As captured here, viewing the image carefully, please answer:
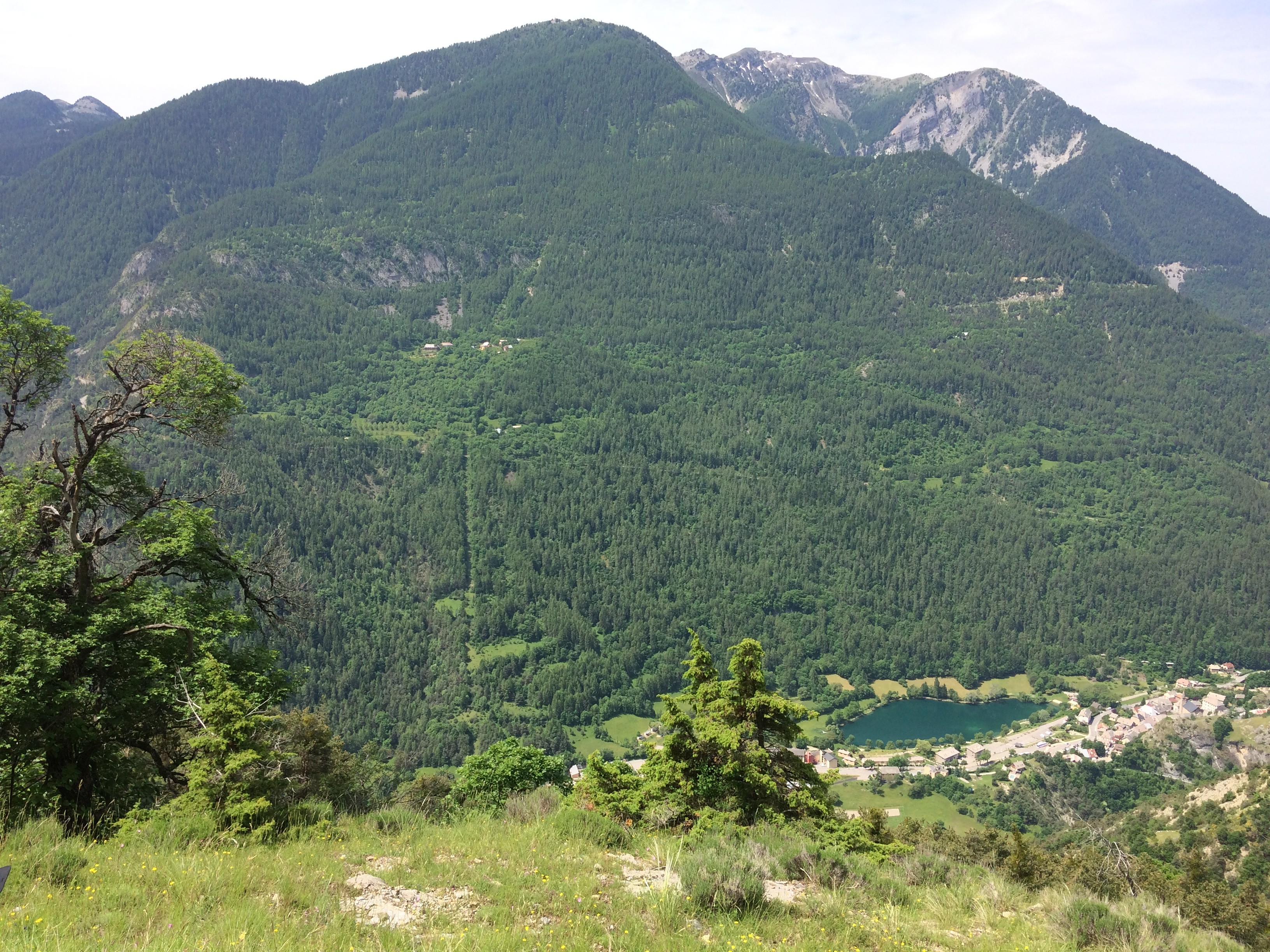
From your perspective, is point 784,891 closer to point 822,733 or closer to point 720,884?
point 720,884

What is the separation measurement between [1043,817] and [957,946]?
82.4m

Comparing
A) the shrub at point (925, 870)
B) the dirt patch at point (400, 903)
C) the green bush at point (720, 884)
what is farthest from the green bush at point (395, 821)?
the shrub at point (925, 870)

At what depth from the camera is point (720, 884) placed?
969 centimetres

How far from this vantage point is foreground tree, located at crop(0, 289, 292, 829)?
12242 mm

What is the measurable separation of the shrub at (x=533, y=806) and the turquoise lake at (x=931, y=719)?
300ft

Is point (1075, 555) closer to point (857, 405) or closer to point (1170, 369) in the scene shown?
point (857, 405)

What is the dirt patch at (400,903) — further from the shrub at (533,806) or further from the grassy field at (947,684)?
the grassy field at (947,684)

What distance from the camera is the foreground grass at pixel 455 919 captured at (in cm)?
725

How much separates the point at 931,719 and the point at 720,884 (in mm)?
108746

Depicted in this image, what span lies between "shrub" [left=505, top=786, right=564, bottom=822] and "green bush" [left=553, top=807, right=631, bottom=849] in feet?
2.20

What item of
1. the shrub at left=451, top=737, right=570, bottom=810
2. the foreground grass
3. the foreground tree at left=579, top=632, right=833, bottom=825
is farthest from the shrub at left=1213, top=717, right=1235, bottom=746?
the foreground grass

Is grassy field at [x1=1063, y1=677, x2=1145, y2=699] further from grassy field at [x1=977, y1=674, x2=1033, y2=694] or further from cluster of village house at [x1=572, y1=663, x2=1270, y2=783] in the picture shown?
grassy field at [x1=977, y1=674, x2=1033, y2=694]

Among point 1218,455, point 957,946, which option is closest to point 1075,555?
point 1218,455

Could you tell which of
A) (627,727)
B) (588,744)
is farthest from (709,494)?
(588,744)
